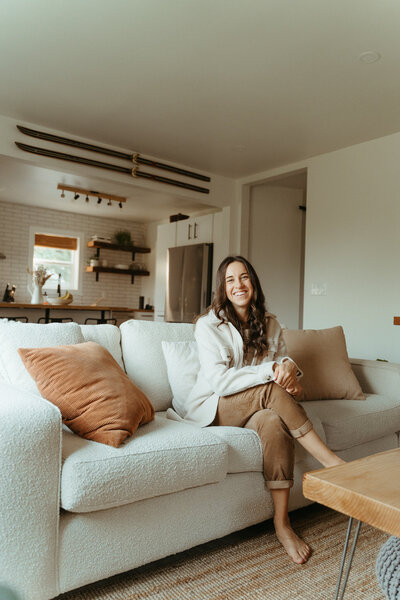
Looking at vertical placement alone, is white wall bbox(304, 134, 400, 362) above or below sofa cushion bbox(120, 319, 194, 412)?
above

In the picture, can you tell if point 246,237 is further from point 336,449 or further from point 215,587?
point 215,587

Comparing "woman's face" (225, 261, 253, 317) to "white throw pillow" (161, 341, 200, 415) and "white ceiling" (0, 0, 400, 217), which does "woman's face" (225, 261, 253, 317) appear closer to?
"white throw pillow" (161, 341, 200, 415)

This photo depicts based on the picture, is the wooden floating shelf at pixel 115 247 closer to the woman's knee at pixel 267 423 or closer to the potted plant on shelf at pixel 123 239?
the potted plant on shelf at pixel 123 239

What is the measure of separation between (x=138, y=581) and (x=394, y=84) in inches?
138

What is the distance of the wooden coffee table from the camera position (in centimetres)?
94

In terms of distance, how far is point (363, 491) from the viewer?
1013 millimetres

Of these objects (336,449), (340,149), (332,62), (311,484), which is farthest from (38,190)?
(311,484)

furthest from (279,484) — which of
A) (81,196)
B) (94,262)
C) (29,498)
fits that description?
(94,262)

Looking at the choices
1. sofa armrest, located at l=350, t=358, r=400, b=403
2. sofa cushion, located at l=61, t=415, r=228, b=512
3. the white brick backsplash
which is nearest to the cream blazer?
sofa cushion, located at l=61, t=415, r=228, b=512

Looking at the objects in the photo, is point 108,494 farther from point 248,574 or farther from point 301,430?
point 301,430

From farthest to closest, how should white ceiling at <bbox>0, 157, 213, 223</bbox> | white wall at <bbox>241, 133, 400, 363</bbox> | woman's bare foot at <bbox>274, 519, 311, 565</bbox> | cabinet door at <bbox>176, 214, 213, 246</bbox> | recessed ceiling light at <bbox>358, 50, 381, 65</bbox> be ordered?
cabinet door at <bbox>176, 214, 213, 246</bbox> < white ceiling at <bbox>0, 157, 213, 223</bbox> < white wall at <bbox>241, 133, 400, 363</bbox> < recessed ceiling light at <bbox>358, 50, 381, 65</bbox> < woman's bare foot at <bbox>274, 519, 311, 565</bbox>

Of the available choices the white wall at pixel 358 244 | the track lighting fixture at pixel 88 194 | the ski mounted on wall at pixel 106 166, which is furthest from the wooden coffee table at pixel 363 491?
the track lighting fixture at pixel 88 194

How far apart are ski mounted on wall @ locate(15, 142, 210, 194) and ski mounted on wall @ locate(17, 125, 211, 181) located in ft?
0.31

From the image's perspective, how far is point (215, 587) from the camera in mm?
1557
